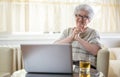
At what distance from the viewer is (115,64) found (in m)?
2.65

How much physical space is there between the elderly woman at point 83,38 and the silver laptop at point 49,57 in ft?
2.85

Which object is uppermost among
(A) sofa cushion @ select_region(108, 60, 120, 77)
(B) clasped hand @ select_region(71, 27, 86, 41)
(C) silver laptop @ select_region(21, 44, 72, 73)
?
(B) clasped hand @ select_region(71, 27, 86, 41)

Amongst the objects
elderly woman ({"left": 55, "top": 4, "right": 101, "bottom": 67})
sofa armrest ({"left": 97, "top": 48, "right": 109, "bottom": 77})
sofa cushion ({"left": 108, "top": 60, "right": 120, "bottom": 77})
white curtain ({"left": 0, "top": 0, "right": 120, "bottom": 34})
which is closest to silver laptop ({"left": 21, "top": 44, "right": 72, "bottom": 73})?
sofa armrest ({"left": 97, "top": 48, "right": 109, "bottom": 77})

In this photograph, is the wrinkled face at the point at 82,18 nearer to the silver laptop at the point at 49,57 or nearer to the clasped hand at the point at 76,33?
the clasped hand at the point at 76,33

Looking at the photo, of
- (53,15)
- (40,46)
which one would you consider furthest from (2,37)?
(40,46)

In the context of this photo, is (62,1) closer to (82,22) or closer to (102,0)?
(102,0)

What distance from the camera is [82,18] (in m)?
2.73

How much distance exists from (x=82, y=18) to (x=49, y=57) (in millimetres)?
1113

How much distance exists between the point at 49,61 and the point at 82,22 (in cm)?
109

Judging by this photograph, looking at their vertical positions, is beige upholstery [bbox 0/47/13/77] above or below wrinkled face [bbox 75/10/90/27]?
below

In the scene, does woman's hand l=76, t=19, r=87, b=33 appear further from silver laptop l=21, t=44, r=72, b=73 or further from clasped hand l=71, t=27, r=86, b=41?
silver laptop l=21, t=44, r=72, b=73

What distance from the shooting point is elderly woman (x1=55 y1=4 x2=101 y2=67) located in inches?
102

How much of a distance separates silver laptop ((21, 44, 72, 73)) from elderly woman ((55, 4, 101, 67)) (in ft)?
2.85

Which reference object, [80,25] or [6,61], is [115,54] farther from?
[6,61]
